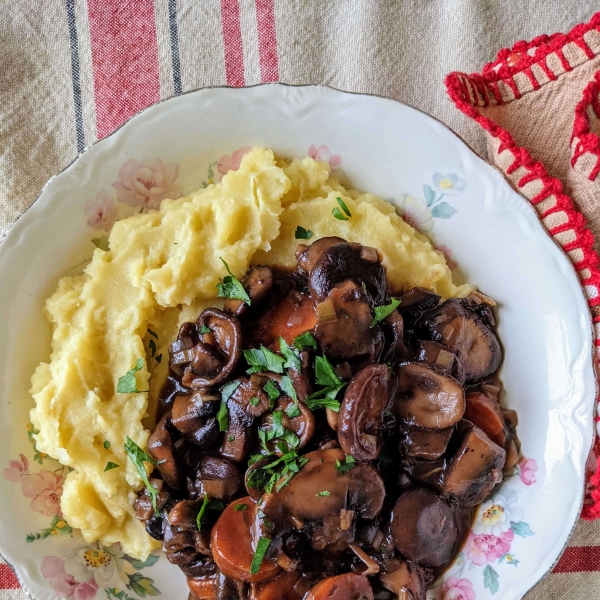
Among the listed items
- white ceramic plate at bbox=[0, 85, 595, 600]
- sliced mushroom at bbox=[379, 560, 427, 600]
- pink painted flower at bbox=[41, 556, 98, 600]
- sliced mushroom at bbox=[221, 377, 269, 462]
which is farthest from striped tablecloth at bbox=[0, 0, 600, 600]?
pink painted flower at bbox=[41, 556, 98, 600]

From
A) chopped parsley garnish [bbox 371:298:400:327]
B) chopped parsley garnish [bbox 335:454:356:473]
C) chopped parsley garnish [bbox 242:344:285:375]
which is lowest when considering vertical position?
chopped parsley garnish [bbox 335:454:356:473]

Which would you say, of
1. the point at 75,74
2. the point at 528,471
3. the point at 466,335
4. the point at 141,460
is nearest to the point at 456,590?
the point at 528,471

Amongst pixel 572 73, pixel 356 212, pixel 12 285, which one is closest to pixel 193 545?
pixel 12 285

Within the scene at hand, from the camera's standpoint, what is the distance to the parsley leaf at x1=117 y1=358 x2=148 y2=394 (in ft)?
11.7

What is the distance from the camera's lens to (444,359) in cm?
358

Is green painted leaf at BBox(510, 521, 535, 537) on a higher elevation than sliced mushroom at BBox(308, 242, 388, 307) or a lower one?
lower

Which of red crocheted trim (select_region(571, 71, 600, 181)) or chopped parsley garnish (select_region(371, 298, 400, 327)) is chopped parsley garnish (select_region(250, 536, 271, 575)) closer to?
chopped parsley garnish (select_region(371, 298, 400, 327))

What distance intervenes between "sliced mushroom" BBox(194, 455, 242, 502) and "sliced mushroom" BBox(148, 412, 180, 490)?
0.18 m

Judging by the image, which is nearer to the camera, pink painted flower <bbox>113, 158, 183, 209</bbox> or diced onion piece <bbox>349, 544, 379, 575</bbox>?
diced onion piece <bbox>349, 544, 379, 575</bbox>

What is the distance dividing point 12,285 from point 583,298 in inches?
154

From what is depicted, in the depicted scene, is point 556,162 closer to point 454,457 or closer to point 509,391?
point 509,391

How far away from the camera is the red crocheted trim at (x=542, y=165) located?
3.79 metres

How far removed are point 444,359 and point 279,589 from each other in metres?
1.76

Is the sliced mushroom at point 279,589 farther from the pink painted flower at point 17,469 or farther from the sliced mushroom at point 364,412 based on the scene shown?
the pink painted flower at point 17,469
